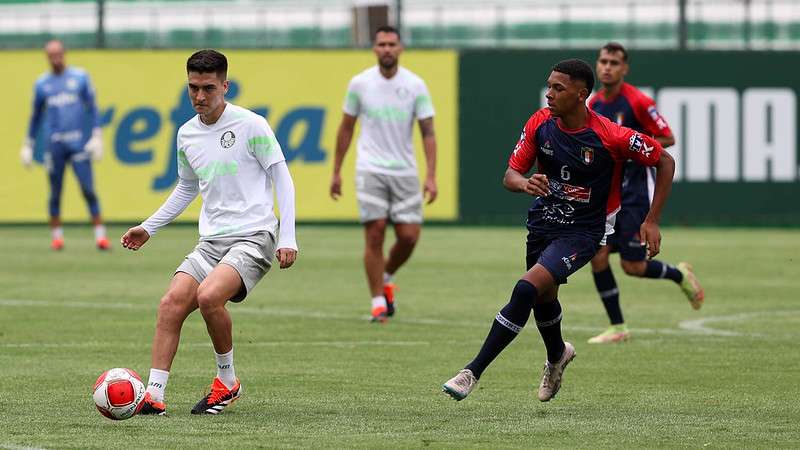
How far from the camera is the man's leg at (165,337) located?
8500 millimetres

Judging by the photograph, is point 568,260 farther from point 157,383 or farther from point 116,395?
point 116,395

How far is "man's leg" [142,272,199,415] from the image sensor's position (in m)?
8.50

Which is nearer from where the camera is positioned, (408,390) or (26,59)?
(408,390)

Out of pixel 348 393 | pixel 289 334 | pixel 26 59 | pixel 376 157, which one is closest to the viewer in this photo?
pixel 348 393

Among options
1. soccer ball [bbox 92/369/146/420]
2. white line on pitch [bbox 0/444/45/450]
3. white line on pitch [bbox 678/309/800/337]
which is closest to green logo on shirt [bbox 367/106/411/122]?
white line on pitch [bbox 678/309/800/337]

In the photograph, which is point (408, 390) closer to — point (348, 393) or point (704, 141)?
point (348, 393)

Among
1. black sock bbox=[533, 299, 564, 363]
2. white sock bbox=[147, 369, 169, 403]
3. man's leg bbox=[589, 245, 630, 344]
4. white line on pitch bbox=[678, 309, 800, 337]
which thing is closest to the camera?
white sock bbox=[147, 369, 169, 403]

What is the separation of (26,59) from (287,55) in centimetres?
394

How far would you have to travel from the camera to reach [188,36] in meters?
26.5

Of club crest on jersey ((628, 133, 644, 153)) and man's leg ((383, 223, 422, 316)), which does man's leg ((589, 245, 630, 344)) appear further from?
club crest on jersey ((628, 133, 644, 153))

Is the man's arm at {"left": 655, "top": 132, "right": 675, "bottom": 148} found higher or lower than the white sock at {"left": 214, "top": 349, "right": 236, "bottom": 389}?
higher

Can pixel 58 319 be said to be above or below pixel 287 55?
below

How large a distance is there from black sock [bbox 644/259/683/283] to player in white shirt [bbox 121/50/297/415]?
16.5 feet

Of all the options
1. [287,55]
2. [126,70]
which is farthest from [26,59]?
[287,55]
